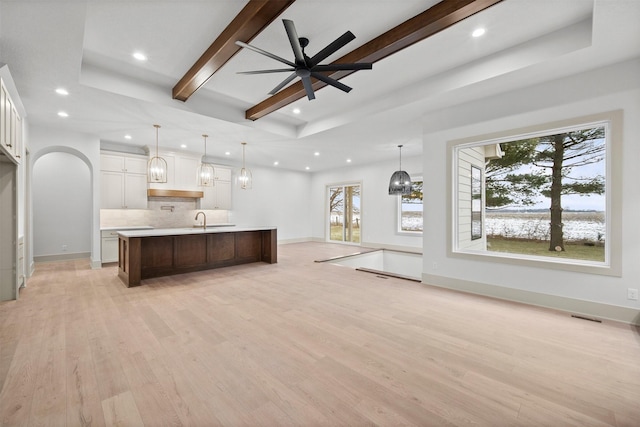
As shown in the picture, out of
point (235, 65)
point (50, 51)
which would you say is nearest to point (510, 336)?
point (235, 65)

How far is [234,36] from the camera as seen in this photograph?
8.93 feet

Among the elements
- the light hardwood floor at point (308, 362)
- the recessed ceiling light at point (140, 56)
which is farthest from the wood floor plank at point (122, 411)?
the recessed ceiling light at point (140, 56)

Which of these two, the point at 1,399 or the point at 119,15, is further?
the point at 119,15

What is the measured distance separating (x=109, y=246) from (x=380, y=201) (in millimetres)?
7222

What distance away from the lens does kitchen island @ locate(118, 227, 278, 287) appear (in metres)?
4.43

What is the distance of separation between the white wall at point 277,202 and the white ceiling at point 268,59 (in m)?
3.85

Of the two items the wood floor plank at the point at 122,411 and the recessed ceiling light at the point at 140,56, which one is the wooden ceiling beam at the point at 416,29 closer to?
the recessed ceiling light at the point at 140,56

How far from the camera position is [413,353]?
232 centimetres

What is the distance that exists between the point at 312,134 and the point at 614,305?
5.10 metres

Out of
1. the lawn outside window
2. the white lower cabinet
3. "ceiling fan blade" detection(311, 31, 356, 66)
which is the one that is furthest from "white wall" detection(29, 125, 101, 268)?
the lawn outside window

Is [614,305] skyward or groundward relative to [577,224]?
groundward

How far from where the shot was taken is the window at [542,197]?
3.25m

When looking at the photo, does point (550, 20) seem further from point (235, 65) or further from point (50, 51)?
Result: point (50, 51)

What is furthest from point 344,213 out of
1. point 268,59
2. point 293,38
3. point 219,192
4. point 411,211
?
point 293,38
